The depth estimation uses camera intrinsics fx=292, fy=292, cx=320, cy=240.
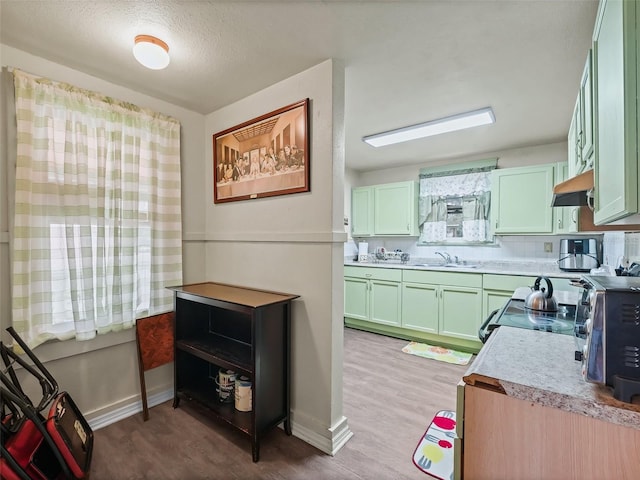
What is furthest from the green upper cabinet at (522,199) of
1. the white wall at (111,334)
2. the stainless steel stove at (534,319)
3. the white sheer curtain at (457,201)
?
the white wall at (111,334)

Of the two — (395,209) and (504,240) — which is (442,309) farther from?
(395,209)

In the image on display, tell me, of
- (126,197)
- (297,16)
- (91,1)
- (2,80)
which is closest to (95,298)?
(126,197)

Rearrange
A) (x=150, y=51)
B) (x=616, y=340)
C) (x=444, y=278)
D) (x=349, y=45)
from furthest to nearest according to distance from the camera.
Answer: (x=444, y=278), (x=349, y=45), (x=150, y=51), (x=616, y=340)

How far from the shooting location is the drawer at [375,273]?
3754 mm

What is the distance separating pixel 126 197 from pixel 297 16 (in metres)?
1.64

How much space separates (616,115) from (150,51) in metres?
2.00

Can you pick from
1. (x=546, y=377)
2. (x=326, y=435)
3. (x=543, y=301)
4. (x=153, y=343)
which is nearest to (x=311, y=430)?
(x=326, y=435)

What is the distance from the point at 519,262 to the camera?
11.6 feet

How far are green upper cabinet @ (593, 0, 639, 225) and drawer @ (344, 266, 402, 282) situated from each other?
2.68 metres

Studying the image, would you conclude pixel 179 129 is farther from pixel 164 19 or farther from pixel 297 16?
pixel 297 16

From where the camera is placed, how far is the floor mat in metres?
1.62

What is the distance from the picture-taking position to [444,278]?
11.2ft

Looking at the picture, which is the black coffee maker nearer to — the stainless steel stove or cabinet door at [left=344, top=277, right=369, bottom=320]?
the stainless steel stove

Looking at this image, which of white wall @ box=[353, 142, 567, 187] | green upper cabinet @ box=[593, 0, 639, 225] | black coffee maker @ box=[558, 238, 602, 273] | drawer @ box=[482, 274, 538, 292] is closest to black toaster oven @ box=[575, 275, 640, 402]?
green upper cabinet @ box=[593, 0, 639, 225]
